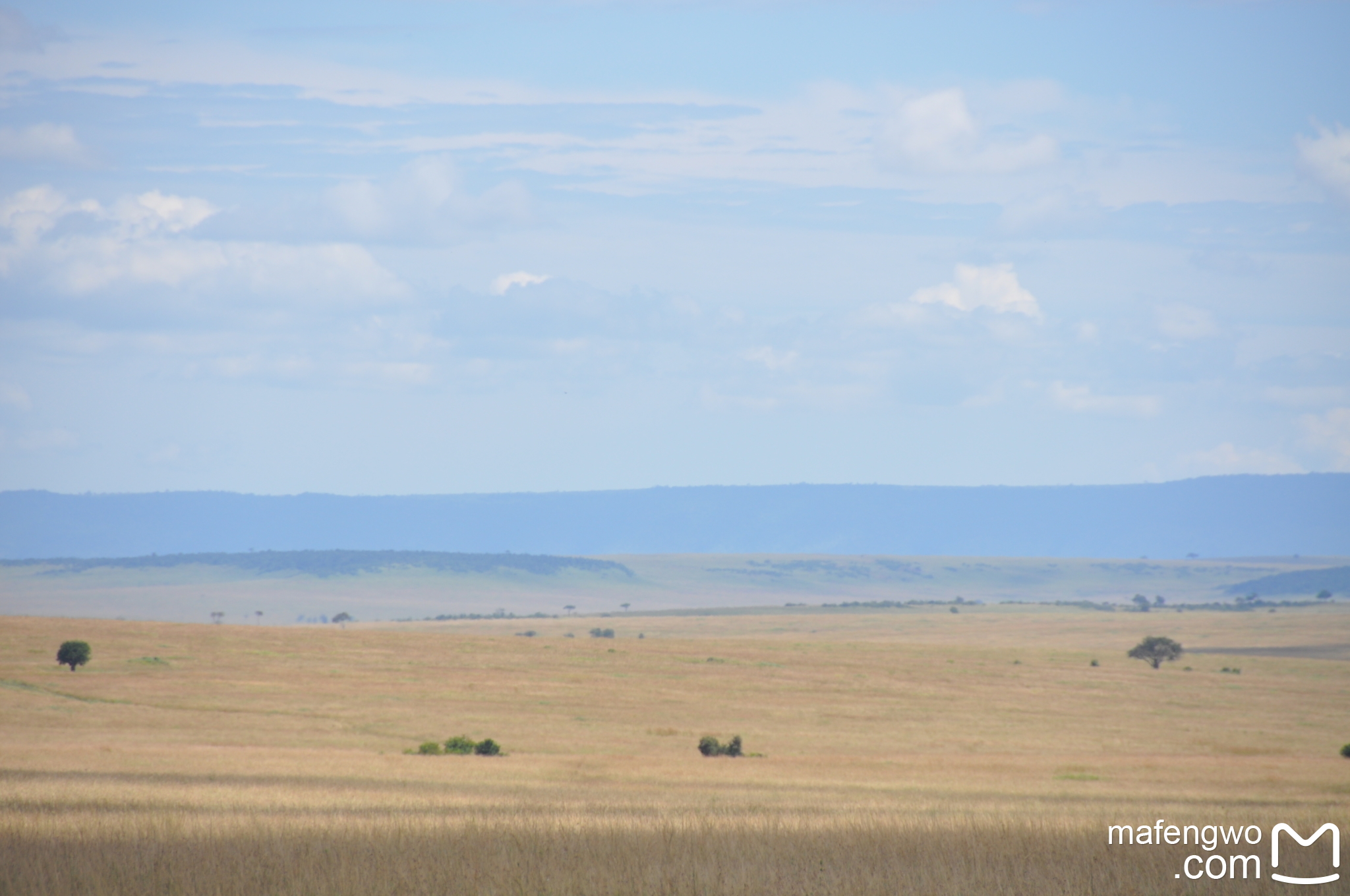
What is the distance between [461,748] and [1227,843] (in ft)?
108

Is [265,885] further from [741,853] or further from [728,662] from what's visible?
[728,662]

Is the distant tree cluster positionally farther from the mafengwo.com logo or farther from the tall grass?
the mafengwo.com logo

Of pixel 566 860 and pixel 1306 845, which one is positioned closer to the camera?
pixel 566 860

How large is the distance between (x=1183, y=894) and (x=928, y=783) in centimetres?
2316

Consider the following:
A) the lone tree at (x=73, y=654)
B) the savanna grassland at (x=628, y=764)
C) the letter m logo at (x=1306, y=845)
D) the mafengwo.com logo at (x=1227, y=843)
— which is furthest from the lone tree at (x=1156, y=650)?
the letter m logo at (x=1306, y=845)

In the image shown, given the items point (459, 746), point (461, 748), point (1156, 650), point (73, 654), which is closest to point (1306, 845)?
point (461, 748)

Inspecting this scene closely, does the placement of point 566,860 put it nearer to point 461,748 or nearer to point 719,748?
point 461,748

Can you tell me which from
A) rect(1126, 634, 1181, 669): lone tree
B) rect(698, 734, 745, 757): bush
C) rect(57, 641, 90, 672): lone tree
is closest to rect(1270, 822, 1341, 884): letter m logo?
rect(698, 734, 745, 757): bush

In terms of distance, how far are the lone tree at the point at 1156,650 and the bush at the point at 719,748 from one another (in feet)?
213

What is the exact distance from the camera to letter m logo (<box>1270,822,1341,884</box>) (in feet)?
42.8

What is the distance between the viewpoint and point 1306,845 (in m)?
15.4

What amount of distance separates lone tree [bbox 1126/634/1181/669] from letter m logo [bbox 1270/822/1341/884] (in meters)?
89.4

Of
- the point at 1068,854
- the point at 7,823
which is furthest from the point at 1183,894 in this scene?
the point at 7,823

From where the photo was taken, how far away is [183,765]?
33.9 m
